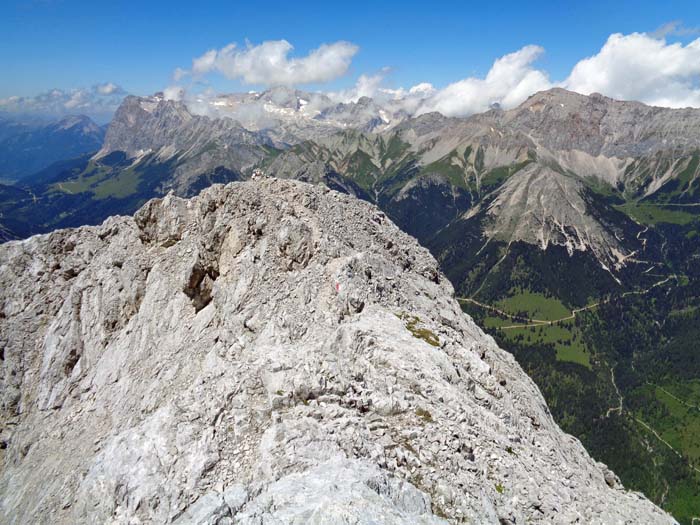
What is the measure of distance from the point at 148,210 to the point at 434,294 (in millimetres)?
46815

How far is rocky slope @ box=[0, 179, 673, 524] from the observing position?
24.3 metres

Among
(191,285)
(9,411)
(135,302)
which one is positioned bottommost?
(9,411)

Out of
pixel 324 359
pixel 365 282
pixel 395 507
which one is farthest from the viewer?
pixel 365 282

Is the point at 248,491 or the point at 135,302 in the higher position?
the point at 248,491

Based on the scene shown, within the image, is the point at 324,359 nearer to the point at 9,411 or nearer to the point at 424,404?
the point at 424,404

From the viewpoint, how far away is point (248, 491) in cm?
2188

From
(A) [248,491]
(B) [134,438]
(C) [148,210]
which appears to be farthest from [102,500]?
(C) [148,210]

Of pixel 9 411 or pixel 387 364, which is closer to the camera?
pixel 387 364

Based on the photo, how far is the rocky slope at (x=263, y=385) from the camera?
24281mm

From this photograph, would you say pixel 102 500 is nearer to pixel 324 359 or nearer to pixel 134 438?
pixel 134 438

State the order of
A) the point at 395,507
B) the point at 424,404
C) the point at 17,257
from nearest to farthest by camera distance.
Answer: the point at 395,507
the point at 424,404
the point at 17,257

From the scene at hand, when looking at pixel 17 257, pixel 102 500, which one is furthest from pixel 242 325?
pixel 17 257

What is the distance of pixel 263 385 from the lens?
99.1 ft

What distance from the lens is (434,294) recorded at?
183 feet
